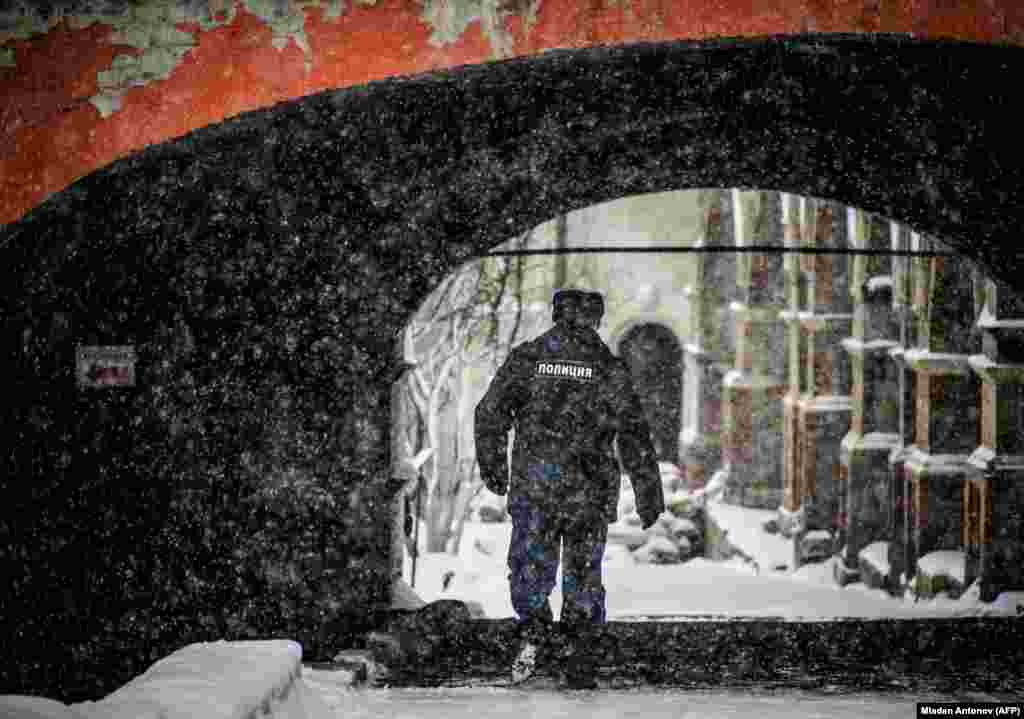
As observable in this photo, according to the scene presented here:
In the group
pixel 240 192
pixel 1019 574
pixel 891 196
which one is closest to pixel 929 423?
pixel 1019 574

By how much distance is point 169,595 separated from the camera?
22.9 ft

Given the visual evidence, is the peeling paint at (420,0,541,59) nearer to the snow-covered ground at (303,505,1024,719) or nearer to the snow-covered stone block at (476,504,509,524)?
the snow-covered ground at (303,505,1024,719)

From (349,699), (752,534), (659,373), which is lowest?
(752,534)

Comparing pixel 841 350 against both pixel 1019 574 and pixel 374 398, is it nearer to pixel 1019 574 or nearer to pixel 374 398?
pixel 1019 574

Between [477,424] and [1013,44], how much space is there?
3596 mm

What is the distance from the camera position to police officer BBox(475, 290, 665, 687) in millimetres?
6336

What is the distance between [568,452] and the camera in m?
6.33

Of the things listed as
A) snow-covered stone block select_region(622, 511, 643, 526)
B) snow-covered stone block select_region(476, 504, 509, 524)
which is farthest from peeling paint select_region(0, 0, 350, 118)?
snow-covered stone block select_region(476, 504, 509, 524)

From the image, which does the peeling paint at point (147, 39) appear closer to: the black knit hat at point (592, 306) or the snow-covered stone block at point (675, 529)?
the black knit hat at point (592, 306)

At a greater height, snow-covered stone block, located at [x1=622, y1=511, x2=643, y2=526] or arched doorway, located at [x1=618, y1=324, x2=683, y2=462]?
arched doorway, located at [x1=618, y1=324, x2=683, y2=462]

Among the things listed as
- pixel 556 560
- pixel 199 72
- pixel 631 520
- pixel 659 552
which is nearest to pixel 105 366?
pixel 556 560

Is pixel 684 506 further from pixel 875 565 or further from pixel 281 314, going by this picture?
pixel 281 314

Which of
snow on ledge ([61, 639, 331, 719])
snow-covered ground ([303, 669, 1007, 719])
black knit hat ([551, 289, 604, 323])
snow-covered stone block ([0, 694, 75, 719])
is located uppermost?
black knit hat ([551, 289, 604, 323])

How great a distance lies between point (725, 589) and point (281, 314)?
7.40 m
